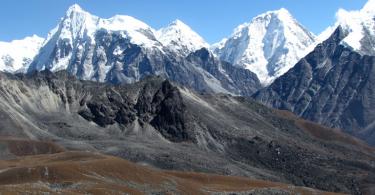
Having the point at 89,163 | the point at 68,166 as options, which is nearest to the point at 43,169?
the point at 68,166

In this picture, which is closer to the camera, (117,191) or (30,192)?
(30,192)

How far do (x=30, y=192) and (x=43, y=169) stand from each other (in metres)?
35.6

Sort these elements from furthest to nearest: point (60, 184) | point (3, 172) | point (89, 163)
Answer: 1. point (89, 163)
2. point (3, 172)
3. point (60, 184)

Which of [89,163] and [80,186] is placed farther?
[89,163]

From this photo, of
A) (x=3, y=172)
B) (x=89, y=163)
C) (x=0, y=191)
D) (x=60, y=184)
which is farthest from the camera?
(x=89, y=163)

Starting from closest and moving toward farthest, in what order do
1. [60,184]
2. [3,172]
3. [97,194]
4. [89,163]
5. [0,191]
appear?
[0,191]
[97,194]
[60,184]
[3,172]
[89,163]

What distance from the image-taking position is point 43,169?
181 meters

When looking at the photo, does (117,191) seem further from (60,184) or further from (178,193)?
(178,193)

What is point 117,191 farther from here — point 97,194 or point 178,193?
point 178,193

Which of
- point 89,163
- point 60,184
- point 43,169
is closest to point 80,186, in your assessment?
point 60,184

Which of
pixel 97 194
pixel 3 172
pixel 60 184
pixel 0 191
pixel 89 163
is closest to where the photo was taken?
pixel 0 191

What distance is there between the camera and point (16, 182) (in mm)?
175375

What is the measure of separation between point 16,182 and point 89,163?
26.6m

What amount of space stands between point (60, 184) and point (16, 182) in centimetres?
1182
